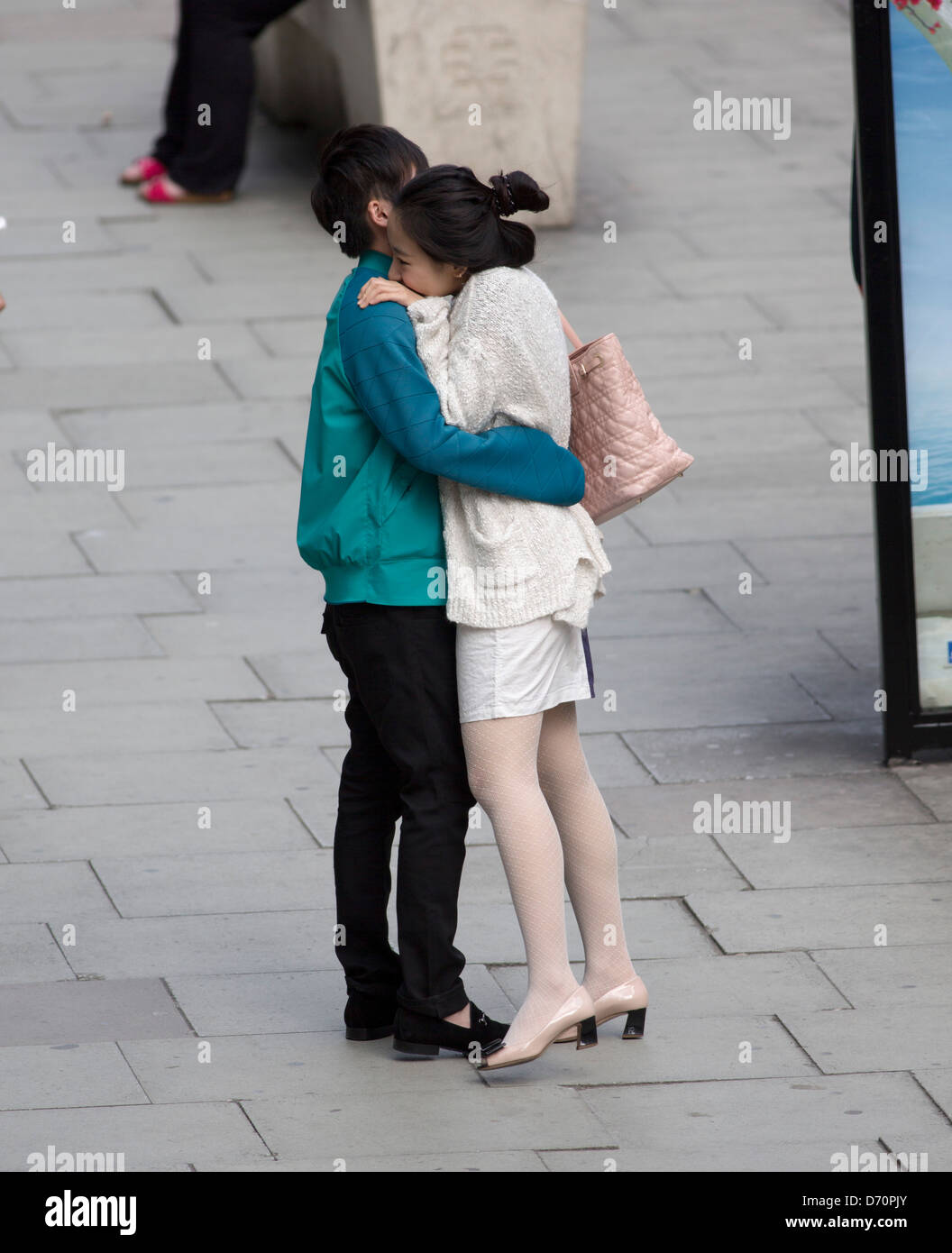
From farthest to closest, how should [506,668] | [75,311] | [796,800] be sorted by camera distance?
[75,311]
[796,800]
[506,668]

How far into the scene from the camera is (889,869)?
5098mm

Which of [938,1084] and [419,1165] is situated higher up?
[419,1165]

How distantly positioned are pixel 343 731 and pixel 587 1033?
1924mm

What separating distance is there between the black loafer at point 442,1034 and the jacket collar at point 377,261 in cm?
143

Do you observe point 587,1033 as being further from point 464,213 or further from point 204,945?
point 464,213

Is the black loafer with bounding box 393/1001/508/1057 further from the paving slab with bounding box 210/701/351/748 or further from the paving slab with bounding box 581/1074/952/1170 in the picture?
the paving slab with bounding box 210/701/351/748

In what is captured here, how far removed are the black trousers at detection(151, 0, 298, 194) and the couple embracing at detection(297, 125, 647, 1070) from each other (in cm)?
679

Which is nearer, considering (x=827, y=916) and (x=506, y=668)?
(x=506, y=668)

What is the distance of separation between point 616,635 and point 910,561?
1256 millimetres

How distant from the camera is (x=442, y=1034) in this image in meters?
4.17

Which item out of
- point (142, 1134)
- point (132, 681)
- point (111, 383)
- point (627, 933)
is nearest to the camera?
point (142, 1134)

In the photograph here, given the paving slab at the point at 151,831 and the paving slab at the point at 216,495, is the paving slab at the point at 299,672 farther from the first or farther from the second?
the paving slab at the point at 216,495

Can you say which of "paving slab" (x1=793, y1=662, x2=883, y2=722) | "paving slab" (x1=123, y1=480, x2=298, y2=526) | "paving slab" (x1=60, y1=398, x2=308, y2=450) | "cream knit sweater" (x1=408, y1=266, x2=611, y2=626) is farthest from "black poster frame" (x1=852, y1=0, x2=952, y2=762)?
"paving slab" (x1=60, y1=398, x2=308, y2=450)

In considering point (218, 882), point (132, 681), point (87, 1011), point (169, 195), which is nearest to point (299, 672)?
point (132, 681)
